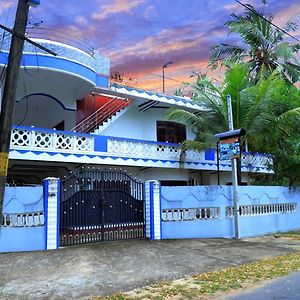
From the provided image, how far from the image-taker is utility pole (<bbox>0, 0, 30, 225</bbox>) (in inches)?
215

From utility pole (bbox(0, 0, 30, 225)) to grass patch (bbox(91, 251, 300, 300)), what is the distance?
2.66m

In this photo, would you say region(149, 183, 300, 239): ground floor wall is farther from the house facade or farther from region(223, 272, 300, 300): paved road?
region(223, 272, 300, 300): paved road

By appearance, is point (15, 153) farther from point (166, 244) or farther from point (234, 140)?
point (234, 140)

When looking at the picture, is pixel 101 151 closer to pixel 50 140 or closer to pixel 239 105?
pixel 50 140

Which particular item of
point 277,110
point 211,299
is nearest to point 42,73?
point 277,110

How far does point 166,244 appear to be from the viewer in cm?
1171

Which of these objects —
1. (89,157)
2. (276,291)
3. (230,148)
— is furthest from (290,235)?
(276,291)

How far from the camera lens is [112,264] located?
8992mm

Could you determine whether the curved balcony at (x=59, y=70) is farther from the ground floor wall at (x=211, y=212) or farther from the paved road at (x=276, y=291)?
the paved road at (x=276, y=291)

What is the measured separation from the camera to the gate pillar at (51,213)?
35.3 feet

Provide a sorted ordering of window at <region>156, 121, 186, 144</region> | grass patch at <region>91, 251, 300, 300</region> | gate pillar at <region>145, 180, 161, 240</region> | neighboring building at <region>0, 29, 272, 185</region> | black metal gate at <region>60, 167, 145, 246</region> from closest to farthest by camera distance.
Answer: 1. grass patch at <region>91, 251, 300, 300</region>
2. black metal gate at <region>60, 167, 145, 246</region>
3. gate pillar at <region>145, 180, 161, 240</region>
4. neighboring building at <region>0, 29, 272, 185</region>
5. window at <region>156, 121, 186, 144</region>

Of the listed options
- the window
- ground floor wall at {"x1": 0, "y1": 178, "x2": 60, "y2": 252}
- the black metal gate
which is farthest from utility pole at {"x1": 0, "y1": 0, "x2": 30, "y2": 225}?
the window

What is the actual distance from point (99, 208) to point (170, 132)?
31.3 ft

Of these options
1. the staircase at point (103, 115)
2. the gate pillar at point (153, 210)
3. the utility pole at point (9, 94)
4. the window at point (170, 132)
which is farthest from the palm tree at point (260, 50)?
the utility pole at point (9, 94)
